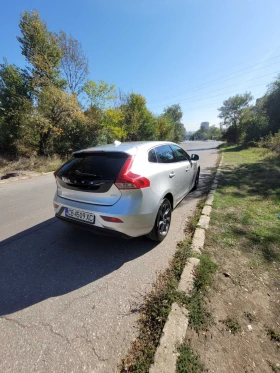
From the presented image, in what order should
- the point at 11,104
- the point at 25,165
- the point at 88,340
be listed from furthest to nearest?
the point at 11,104, the point at 25,165, the point at 88,340

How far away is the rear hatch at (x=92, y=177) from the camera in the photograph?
250cm

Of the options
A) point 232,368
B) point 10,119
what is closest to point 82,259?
point 232,368

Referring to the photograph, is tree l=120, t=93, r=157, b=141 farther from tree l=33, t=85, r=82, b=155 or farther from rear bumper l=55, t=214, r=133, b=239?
rear bumper l=55, t=214, r=133, b=239

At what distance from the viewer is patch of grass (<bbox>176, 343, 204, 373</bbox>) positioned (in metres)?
1.42

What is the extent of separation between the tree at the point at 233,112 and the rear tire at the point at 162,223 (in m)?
41.9

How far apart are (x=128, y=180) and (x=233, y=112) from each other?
44194mm

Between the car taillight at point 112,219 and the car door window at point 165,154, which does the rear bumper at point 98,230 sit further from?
the car door window at point 165,154

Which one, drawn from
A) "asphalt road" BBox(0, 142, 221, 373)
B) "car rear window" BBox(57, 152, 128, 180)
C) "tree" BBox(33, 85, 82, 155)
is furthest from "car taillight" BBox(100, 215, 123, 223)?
"tree" BBox(33, 85, 82, 155)

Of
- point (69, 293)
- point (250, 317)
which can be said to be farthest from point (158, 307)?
point (69, 293)

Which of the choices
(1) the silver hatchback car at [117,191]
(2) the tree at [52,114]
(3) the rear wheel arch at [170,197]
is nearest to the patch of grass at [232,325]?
(1) the silver hatchback car at [117,191]

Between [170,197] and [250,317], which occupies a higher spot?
[170,197]

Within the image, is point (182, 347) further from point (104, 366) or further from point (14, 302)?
point (14, 302)

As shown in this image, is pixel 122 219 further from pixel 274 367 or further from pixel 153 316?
pixel 274 367

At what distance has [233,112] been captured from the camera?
1519 inches
